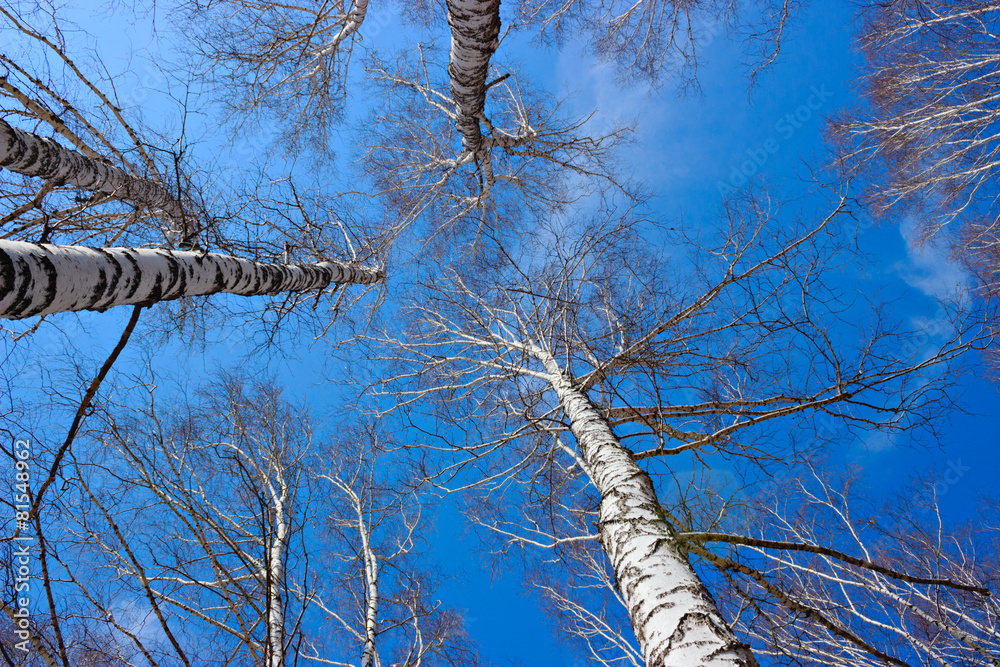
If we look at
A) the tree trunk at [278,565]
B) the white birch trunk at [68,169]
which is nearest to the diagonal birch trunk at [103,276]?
the white birch trunk at [68,169]

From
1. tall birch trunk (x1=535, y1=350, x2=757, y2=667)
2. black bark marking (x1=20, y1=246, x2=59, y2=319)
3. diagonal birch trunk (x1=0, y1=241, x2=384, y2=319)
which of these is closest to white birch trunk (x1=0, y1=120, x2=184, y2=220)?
diagonal birch trunk (x1=0, y1=241, x2=384, y2=319)

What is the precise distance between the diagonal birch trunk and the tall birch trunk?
313cm

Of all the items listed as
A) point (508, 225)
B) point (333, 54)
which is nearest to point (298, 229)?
point (333, 54)

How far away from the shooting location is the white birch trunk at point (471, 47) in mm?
3332

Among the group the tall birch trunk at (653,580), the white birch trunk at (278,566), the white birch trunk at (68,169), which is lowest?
the tall birch trunk at (653,580)

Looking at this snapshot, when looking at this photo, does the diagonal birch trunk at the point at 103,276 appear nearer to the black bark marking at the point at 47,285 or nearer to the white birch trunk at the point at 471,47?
the black bark marking at the point at 47,285

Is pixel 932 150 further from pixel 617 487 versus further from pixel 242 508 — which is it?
pixel 242 508

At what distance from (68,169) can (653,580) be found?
5.85 m

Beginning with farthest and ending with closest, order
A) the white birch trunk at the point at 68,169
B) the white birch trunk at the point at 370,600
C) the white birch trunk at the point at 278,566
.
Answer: the white birch trunk at the point at 370,600 → the white birch trunk at the point at 278,566 → the white birch trunk at the point at 68,169

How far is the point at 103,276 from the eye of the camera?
2.19m

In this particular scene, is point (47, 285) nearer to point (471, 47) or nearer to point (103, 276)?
point (103, 276)

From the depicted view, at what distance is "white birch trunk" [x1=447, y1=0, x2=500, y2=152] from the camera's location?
10.9 ft

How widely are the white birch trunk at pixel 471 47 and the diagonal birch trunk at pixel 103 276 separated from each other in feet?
9.06

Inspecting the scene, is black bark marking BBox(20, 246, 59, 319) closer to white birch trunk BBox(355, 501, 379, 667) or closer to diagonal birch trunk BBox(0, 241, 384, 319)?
diagonal birch trunk BBox(0, 241, 384, 319)
